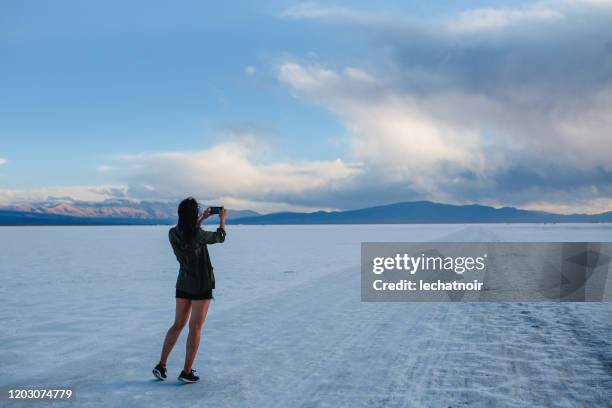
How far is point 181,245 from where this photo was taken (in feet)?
17.1

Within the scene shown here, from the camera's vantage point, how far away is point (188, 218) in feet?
16.7

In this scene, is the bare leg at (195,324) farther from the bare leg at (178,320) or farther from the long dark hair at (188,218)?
the long dark hair at (188,218)

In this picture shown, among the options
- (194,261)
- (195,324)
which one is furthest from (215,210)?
(195,324)

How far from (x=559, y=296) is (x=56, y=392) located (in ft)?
33.0

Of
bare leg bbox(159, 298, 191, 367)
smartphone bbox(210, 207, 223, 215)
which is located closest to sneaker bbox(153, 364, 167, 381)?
bare leg bbox(159, 298, 191, 367)

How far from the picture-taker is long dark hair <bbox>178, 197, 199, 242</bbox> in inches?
201

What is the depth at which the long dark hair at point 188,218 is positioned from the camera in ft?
16.8

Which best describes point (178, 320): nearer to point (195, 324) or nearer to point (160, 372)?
point (195, 324)

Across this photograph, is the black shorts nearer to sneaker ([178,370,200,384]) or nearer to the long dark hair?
the long dark hair

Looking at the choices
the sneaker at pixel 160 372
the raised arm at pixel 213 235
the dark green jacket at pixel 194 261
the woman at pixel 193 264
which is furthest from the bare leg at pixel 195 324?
the raised arm at pixel 213 235

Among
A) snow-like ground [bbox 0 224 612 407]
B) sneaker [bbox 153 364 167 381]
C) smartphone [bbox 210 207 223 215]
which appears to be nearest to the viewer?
smartphone [bbox 210 207 223 215]

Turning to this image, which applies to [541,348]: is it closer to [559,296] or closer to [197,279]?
[197,279]

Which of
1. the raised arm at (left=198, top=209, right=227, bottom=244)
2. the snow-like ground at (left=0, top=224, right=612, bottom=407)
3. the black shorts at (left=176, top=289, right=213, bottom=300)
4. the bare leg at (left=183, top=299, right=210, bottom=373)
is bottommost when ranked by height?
the snow-like ground at (left=0, top=224, right=612, bottom=407)

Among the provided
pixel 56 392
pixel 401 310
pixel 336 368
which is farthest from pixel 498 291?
pixel 56 392
